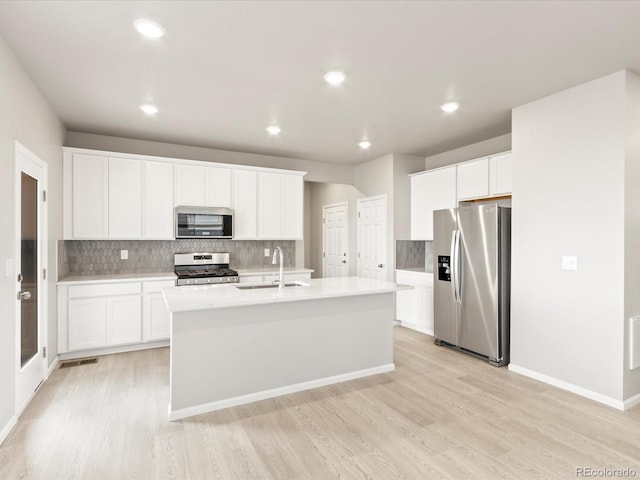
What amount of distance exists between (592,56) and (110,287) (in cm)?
503

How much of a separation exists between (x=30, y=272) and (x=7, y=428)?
121 cm

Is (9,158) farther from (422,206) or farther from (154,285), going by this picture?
(422,206)

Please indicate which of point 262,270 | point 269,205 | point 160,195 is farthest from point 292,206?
point 160,195

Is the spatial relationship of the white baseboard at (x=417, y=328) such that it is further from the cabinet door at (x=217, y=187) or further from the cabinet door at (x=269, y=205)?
the cabinet door at (x=217, y=187)

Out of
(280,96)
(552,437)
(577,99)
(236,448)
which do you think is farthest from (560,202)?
(236,448)

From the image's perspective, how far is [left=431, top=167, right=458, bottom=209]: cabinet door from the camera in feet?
16.3

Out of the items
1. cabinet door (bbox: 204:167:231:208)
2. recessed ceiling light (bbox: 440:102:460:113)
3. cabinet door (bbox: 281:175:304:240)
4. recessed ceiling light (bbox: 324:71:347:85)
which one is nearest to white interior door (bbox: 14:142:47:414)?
cabinet door (bbox: 204:167:231:208)

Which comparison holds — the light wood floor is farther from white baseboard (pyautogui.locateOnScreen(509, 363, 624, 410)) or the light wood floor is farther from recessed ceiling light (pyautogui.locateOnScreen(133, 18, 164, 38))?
recessed ceiling light (pyautogui.locateOnScreen(133, 18, 164, 38))

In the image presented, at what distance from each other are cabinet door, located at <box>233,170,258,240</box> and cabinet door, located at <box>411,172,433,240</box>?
241 cm

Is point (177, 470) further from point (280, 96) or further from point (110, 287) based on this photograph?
point (280, 96)

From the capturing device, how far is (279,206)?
218 inches

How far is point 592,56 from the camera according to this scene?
2.66m

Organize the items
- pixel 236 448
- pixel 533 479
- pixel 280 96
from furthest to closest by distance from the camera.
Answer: pixel 280 96, pixel 236 448, pixel 533 479

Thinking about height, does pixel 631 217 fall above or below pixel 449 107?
below
